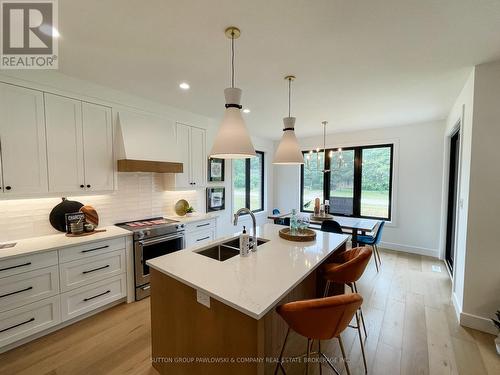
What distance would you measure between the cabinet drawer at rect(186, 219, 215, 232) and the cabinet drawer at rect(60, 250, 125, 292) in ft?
3.14

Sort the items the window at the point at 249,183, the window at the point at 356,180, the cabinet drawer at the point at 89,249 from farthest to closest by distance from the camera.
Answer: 1. the window at the point at 249,183
2. the window at the point at 356,180
3. the cabinet drawer at the point at 89,249

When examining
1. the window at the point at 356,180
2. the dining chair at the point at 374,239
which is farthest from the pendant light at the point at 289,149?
the window at the point at 356,180

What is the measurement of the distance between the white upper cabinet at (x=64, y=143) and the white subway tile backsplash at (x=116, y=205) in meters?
0.30

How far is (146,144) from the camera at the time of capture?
309 centimetres

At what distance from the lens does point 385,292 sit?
2.98 meters

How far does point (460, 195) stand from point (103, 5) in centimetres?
378

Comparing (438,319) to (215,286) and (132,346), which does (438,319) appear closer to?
(215,286)

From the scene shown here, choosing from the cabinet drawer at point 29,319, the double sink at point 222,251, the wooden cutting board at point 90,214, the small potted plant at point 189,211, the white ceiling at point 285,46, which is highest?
the white ceiling at point 285,46

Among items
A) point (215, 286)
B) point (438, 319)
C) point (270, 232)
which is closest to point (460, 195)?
point (438, 319)

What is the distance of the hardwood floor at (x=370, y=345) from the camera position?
5.95 ft

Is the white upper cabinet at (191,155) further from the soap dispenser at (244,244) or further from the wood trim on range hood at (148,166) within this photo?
the soap dispenser at (244,244)

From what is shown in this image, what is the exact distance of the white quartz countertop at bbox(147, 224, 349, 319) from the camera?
1221mm

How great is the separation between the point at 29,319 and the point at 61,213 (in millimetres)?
1053

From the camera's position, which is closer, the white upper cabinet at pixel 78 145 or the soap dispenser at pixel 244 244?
the soap dispenser at pixel 244 244
